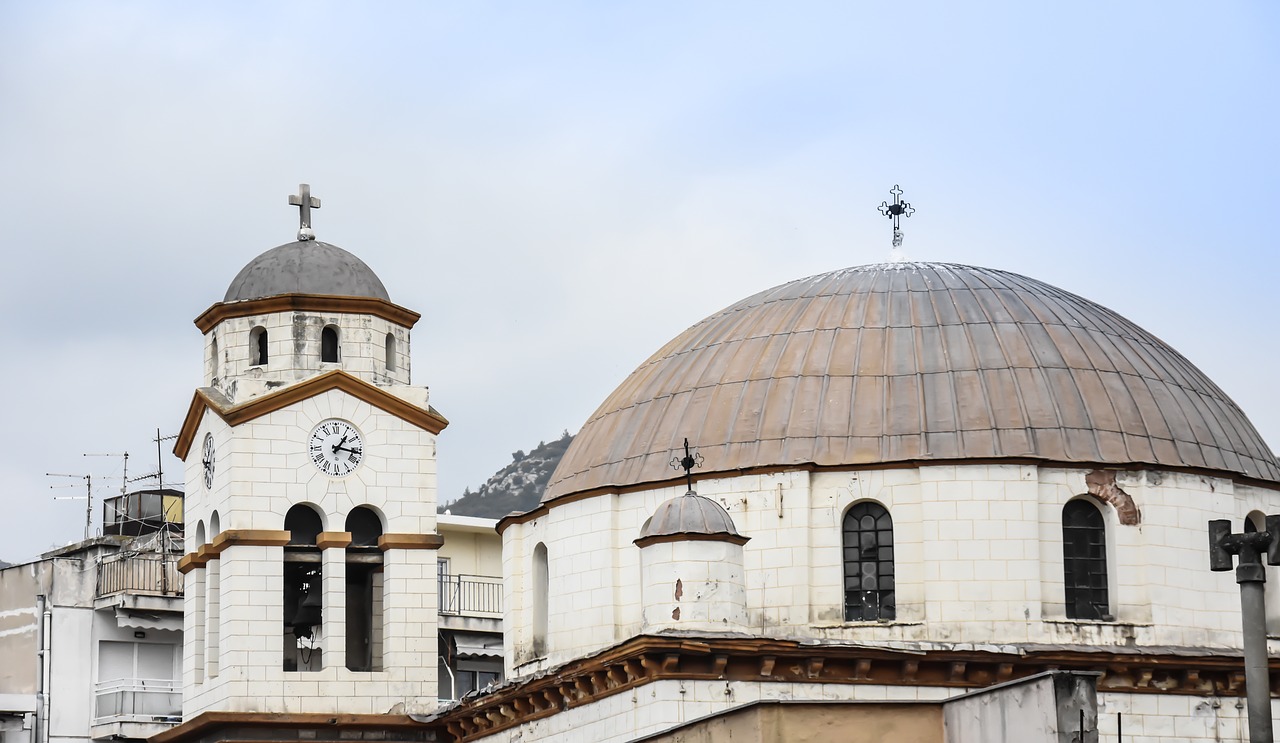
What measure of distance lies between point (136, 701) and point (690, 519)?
18.9 metres

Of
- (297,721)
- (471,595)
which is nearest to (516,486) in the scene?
(471,595)

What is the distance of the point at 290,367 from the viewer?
4416 cm

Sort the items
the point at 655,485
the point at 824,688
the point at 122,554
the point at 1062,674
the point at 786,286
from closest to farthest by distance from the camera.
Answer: the point at 1062,674 → the point at 824,688 → the point at 655,485 → the point at 786,286 → the point at 122,554

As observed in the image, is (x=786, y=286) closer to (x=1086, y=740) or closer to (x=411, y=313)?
(x=411, y=313)

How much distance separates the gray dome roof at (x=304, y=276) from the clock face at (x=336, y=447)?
7.50 feet

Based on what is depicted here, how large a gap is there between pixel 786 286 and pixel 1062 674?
55.3 feet

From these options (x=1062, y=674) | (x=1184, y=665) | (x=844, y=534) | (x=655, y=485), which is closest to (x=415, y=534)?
(x=655, y=485)

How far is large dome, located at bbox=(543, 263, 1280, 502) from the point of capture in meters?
38.2

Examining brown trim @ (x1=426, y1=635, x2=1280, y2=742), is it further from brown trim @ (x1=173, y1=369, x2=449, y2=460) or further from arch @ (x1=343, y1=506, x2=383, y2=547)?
brown trim @ (x1=173, y1=369, x2=449, y2=460)

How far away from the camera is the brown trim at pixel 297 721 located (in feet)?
139

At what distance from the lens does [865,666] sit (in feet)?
119

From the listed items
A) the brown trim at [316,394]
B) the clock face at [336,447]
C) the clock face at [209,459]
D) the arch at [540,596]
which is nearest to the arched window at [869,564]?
the arch at [540,596]

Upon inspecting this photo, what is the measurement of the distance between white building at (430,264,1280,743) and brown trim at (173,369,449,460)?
14.8ft

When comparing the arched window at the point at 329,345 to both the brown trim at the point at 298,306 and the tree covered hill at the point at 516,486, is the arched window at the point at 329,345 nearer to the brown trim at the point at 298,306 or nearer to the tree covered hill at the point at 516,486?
the brown trim at the point at 298,306
